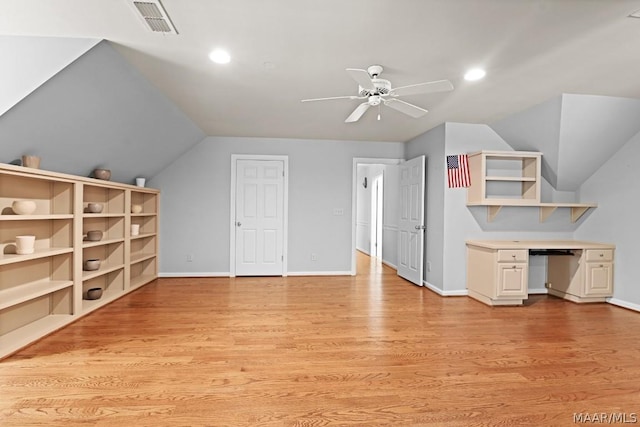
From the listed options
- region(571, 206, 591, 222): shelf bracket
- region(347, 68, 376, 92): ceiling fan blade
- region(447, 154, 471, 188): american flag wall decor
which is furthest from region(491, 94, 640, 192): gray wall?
region(347, 68, 376, 92): ceiling fan blade

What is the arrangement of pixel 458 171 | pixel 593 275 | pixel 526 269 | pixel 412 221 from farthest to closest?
pixel 412 221 → pixel 458 171 → pixel 593 275 → pixel 526 269

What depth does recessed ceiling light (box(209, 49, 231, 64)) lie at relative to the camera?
275 cm

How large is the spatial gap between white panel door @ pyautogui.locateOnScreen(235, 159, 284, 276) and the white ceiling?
1.99 meters

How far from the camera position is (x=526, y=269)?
14.0ft

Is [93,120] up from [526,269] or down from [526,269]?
up

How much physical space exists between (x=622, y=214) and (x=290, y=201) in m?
4.74

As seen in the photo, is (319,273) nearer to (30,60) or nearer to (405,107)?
(405,107)

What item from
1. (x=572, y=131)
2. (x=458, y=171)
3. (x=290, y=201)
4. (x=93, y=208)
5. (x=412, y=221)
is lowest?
(x=412, y=221)

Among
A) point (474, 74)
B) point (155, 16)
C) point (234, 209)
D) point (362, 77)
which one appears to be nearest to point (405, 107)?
point (474, 74)

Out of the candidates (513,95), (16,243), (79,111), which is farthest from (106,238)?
(513,95)

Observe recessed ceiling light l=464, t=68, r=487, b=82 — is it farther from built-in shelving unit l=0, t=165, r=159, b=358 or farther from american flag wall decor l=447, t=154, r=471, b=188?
built-in shelving unit l=0, t=165, r=159, b=358

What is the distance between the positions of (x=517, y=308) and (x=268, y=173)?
168 inches

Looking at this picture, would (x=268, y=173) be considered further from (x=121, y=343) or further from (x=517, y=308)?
(x=517, y=308)

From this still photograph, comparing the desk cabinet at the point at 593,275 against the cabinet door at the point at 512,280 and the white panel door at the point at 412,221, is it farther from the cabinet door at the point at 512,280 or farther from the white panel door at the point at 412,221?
the white panel door at the point at 412,221
